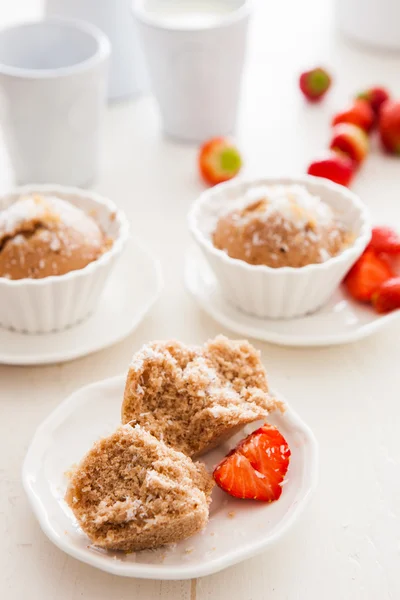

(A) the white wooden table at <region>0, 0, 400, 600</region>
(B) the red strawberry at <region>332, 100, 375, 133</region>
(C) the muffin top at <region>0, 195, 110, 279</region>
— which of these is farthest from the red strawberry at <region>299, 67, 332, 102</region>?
(C) the muffin top at <region>0, 195, 110, 279</region>

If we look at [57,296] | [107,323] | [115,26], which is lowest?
[107,323]

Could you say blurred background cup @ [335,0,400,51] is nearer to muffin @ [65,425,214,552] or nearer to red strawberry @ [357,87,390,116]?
red strawberry @ [357,87,390,116]

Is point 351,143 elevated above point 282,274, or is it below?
below

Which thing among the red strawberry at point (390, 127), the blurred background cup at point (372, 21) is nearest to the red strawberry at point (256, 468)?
the red strawberry at point (390, 127)

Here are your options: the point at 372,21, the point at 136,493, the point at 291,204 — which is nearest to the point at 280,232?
the point at 291,204

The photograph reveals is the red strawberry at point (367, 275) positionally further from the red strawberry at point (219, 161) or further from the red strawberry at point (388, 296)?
the red strawberry at point (219, 161)

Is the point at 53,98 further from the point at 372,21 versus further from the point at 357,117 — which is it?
the point at 372,21

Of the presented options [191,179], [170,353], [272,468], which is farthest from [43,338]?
[191,179]
